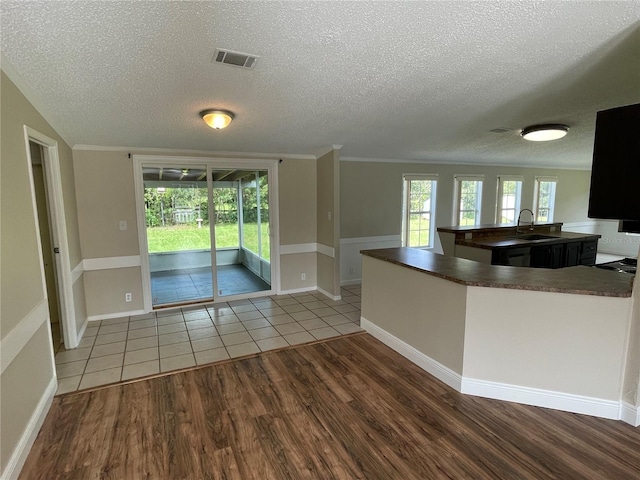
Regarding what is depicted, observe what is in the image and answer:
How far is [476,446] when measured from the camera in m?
1.88

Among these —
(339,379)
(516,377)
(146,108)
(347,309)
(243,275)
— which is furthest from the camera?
(243,275)

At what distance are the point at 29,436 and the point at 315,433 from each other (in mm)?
1677

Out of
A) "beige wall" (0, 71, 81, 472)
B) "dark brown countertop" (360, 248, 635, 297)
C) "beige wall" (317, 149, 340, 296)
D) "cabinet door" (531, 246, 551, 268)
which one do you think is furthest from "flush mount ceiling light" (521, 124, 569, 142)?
→ "beige wall" (0, 71, 81, 472)

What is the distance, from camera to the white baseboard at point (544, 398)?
208 cm

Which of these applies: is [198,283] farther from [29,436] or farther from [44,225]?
[29,436]

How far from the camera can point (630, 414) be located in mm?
2014

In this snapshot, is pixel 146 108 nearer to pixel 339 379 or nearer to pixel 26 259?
pixel 26 259

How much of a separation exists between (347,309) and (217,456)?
2.57 m

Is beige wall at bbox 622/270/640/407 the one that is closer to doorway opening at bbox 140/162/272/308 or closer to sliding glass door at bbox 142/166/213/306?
doorway opening at bbox 140/162/272/308

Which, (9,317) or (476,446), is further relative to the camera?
(476,446)

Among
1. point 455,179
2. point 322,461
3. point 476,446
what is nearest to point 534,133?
point 455,179

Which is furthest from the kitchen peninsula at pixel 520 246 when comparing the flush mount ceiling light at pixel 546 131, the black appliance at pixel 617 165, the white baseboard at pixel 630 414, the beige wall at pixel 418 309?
the white baseboard at pixel 630 414

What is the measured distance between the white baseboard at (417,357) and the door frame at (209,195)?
188 centimetres

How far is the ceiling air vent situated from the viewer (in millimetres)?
2010
